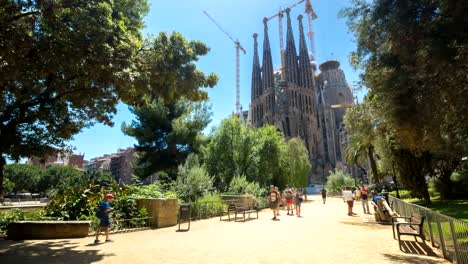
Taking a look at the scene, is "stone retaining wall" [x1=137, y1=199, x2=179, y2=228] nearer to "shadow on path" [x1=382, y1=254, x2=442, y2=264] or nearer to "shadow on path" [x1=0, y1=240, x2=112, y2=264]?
"shadow on path" [x1=0, y1=240, x2=112, y2=264]

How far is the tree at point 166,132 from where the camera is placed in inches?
1200

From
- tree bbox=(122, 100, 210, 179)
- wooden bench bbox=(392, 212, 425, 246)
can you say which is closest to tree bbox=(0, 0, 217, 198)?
wooden bench bbox=(392, 212, 425, 246)

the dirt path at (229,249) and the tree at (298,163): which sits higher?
the tree at (298,163)

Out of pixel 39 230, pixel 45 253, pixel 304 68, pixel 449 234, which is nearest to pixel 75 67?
pixel 45 253

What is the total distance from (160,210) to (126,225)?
1.51 metres

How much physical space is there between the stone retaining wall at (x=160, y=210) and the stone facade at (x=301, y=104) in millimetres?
81087

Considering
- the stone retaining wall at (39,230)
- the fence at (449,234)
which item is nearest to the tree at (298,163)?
the fence at (449,234)

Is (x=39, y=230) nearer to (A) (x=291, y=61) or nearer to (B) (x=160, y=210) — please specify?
(B) (x=160, y=210)

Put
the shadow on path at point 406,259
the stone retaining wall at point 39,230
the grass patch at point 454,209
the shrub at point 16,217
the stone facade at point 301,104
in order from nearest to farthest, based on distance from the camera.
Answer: the shadow on path at point 406,259 < the stone retaining wall at point 39,230 < the shrub at point 16,217 < the grass patch at point 454,209 < the stone facade at point 301,104

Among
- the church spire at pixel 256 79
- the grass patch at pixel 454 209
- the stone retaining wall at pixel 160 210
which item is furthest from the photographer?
the church spire at pixel 256 79

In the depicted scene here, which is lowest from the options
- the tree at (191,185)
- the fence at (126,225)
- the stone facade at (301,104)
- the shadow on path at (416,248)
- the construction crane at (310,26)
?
the shadow on path at (416,248)

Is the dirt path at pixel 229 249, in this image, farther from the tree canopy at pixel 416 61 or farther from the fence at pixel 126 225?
the tree canopy at pixel 416 61

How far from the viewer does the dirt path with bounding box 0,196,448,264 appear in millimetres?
7012

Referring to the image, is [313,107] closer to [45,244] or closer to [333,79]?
[333,79]
